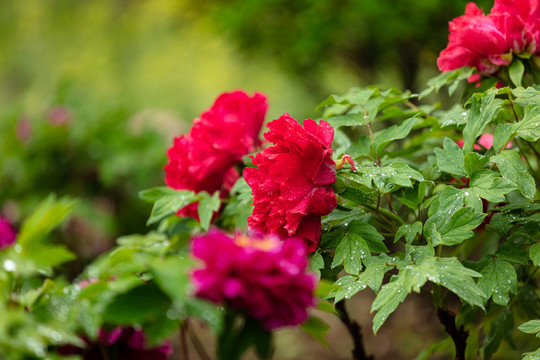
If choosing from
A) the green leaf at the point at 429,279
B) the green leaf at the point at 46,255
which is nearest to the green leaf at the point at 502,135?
the green leaf at the point at 429,279

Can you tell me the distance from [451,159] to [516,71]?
27cm

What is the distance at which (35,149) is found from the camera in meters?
2.61

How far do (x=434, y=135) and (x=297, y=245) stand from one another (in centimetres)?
81

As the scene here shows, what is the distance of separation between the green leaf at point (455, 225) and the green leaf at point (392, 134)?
0.57 ft

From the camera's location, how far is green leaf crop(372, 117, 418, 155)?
948mm

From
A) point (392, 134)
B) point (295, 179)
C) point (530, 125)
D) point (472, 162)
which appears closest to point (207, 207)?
point (295, 179)

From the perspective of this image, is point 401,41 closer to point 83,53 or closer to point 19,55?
point 83,53

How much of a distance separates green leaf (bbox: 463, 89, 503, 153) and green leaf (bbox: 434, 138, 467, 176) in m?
0.02

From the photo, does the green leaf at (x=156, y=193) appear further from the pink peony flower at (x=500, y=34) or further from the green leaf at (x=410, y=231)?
the pink peony flower at (x=500, y=34)

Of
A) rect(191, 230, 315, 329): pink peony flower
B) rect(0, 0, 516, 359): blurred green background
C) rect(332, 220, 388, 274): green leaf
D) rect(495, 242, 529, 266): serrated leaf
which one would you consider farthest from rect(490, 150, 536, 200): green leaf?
rect(0, 0, 516, 359): blurred green background

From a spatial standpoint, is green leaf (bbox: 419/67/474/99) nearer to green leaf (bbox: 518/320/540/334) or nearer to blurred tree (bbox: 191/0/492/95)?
green leaf (bbox: 518/320/540/334)

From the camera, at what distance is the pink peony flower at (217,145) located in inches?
43.7

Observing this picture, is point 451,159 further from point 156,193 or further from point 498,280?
point 156,193

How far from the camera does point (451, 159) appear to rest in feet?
3.03
